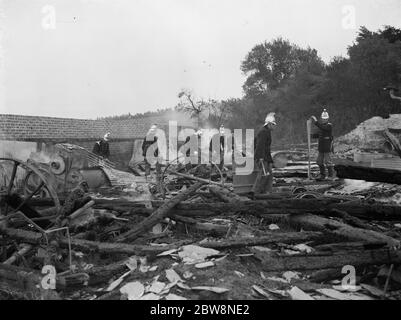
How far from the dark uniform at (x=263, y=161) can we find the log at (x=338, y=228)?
2843mm

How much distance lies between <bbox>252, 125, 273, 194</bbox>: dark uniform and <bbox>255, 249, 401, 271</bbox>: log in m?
4.15

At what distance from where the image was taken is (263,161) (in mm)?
8367

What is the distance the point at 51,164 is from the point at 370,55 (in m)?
23.0

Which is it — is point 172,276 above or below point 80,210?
below

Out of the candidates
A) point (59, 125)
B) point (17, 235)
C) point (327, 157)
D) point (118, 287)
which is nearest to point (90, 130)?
point (59, 125)

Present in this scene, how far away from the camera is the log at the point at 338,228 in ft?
13.5

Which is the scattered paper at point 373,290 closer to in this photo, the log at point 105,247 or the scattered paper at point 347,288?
the scattered paper at point 347,288

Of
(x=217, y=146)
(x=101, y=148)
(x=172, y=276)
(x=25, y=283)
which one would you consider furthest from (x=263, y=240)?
(x=101, y=148)

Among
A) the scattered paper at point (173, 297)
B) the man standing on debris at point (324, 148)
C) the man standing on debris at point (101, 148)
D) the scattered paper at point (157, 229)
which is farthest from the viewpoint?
the man standing on debris at point (101, 148)

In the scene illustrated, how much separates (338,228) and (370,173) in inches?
47.6

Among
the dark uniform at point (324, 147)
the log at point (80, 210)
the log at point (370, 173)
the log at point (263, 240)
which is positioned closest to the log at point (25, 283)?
the log at point (80, 210)

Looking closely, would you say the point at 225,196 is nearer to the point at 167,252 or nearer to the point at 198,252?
the point at 198,252
